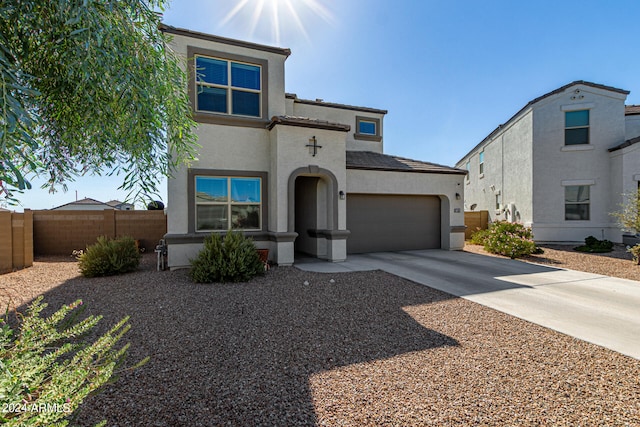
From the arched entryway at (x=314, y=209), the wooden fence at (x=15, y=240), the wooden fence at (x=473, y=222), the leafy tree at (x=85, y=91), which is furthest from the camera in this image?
the wooden fence at (x=473, y=222)

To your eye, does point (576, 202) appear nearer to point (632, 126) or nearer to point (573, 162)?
point (573, 162)

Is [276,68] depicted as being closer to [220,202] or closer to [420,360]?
[220,202]

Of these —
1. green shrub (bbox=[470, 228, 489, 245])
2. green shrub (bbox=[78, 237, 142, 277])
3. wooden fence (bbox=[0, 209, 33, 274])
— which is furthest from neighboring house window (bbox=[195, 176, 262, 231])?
green shrub (bbox=[470, 228, 489, 245])

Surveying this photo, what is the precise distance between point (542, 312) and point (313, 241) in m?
7.00

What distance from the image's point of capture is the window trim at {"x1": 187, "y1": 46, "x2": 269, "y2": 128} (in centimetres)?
827

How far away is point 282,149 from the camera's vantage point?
28.4 ft

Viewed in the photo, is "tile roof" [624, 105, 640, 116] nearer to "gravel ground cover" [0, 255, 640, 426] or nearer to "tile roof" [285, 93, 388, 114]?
"tile roof" [285, 93, 388, 114]

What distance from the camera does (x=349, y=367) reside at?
3.30 meters

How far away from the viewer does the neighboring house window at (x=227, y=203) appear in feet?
28.0

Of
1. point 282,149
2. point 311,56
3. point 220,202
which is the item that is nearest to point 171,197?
point 220,202

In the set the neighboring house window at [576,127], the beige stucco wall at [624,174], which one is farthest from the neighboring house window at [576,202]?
the neighboring house window at [576,127]

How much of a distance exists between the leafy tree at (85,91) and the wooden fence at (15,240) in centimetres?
778

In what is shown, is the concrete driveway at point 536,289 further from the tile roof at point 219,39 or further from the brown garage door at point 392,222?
the tile roof at point 219,39

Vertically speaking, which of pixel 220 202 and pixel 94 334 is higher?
pixel 220 202
